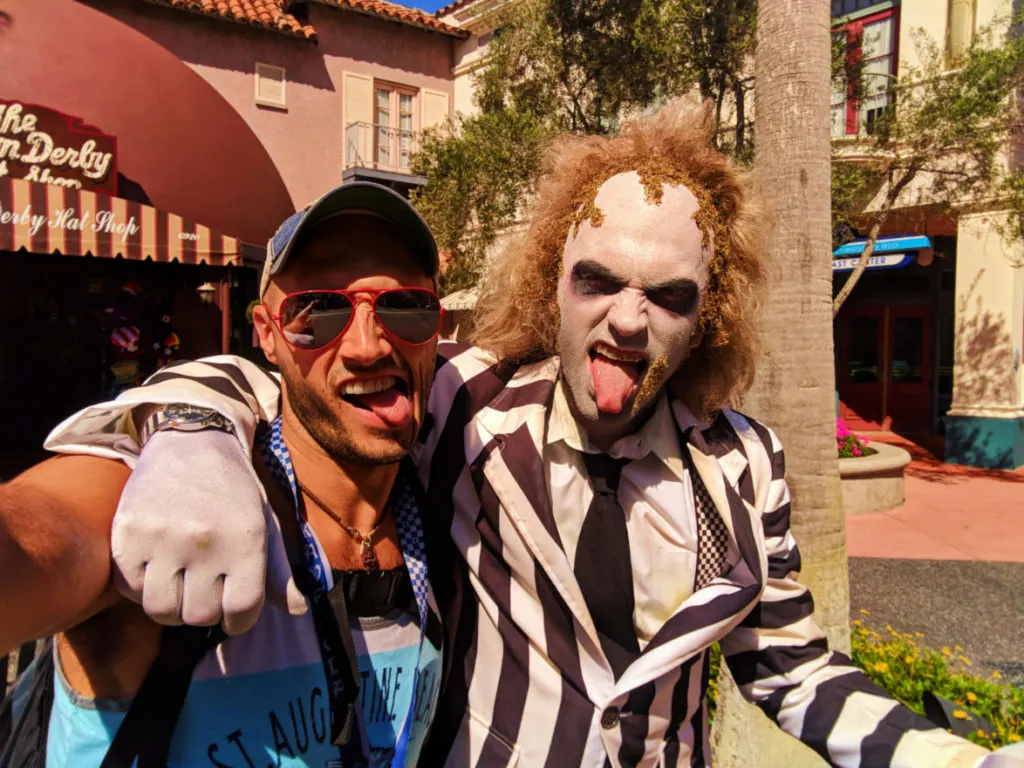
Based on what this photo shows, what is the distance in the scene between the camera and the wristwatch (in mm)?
1146

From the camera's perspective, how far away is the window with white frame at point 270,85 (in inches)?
552

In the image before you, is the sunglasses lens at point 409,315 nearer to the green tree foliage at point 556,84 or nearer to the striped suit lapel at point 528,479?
the striped suit lapel at point 528,479

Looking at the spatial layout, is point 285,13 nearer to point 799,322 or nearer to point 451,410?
point 799,322

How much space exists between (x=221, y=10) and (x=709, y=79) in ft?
35.1

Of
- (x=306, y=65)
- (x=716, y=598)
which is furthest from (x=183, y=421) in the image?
(x=306, y=65)

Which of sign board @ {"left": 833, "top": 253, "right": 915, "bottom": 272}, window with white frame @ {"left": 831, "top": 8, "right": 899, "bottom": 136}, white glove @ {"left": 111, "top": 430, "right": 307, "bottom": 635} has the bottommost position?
white glove @ {"left": 111, "top": 430, "right": 307, "bottom": 635}

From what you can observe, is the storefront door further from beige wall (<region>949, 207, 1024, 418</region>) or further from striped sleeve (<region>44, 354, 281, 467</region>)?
striped sleeve (<region>44, 354, 281, 467</region>)

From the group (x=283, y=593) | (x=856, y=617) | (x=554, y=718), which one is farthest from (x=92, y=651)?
(x=856, y=617)

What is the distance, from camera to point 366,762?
4.49 feet

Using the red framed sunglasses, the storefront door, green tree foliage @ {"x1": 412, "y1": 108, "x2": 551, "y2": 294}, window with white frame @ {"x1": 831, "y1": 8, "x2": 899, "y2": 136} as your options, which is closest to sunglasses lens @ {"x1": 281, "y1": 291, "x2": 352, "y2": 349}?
the red framed sunglasses

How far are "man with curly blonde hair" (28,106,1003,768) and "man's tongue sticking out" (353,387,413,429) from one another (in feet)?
0.84

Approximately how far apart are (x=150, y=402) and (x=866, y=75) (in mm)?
9388

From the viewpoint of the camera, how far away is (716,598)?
1609 millimetres

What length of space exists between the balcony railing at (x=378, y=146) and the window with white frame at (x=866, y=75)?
831 cm
